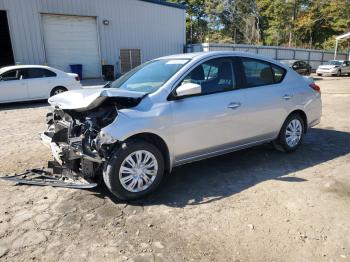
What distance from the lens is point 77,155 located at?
4.07 metres

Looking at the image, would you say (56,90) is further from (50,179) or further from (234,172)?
(234,172)

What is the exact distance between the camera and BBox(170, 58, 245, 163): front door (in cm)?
434

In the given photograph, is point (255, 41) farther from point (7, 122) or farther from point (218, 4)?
point (7, 122)

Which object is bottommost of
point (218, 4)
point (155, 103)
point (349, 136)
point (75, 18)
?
point (349, 136)

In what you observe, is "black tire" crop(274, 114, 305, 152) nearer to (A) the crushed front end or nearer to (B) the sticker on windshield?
(B) the sticker on windshield

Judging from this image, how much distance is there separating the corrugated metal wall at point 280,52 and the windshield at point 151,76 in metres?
20.9

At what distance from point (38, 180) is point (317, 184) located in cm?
384

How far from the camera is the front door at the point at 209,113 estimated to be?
4.34 m

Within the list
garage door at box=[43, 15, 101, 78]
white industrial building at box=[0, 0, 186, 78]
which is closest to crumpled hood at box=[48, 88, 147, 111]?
white industrial building at box=[0, 0, 186, 78]

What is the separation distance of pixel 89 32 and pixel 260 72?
16714 mm

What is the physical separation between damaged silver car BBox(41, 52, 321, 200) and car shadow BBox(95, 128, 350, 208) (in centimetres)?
32

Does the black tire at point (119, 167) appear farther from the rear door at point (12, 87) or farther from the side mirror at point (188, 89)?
the rear door at point (12, 87)

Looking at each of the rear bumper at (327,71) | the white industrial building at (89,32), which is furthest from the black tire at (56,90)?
the rear bumper at (327,71)

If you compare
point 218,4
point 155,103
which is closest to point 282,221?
point 155,103
